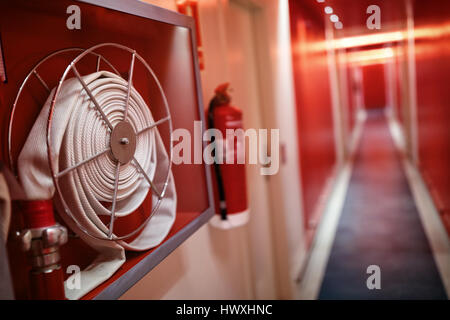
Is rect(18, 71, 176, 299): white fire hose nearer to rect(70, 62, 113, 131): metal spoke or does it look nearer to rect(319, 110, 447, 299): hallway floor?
rect(70, 62, 113, 131): metal spoke

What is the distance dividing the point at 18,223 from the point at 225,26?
1509 millimetres

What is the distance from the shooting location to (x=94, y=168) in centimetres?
92

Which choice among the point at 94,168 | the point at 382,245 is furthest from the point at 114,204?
the point at 382,245

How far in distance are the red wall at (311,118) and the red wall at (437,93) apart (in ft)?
2.41

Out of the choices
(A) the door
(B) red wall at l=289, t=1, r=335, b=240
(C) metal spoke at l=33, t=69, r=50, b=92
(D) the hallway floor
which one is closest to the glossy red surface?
(C) metal spoke at l=33, t=69, r=50, b=92

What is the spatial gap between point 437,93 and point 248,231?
2.02 m

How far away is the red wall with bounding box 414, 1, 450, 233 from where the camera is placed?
2.72 m

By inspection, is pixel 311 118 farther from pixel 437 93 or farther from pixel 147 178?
pixel 147 178

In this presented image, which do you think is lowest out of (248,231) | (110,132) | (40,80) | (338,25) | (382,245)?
(382,245)

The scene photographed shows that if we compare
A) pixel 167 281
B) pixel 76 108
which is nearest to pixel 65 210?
pixel 76 108

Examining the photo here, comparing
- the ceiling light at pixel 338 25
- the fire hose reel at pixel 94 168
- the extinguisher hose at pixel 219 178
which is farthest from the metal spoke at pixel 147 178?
the ceiling light at pixel 338 25

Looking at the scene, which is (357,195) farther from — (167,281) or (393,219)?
(167,281)

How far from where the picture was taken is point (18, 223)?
773 mm

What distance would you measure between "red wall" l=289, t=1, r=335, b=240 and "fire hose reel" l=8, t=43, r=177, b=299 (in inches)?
61.8
